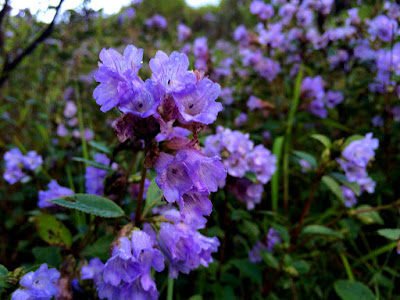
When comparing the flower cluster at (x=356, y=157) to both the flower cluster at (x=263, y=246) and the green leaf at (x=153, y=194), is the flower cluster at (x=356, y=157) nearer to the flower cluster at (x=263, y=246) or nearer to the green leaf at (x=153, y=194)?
the flower cluster at (x=263, y=246)

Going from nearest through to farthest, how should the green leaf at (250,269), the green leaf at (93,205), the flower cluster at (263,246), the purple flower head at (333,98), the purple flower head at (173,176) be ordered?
1. the purple flower head at (173,176)
2. the green leaf at (93,205)
3. the green leaf at (250,269)
4. the flower cluster at (263,246)
5. the purple flower head at (333,98)

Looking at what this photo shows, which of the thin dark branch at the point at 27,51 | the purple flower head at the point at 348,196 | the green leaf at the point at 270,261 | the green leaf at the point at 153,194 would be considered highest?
the thin dark branch at the point at 27,51

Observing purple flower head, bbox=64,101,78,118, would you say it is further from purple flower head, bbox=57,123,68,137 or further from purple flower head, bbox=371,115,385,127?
purple flower head, bbox=371,115,385,127

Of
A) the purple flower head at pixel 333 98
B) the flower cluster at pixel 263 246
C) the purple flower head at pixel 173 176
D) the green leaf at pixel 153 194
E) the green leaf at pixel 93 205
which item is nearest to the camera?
the purple flower head at pixel 173 176

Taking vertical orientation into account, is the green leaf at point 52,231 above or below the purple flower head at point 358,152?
below

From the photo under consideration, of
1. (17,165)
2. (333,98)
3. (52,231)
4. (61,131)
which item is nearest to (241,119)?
(333,98)

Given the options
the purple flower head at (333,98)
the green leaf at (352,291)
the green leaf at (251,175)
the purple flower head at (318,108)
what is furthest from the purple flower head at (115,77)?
the purple flower head at (333,98)

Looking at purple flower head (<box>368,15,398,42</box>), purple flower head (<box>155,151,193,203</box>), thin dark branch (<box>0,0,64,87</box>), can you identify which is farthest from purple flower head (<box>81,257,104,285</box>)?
purple flower head (<box>368,15,398,42</box>)

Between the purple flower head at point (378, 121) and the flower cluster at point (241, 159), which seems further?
the purple flower head at point (378, 121)
